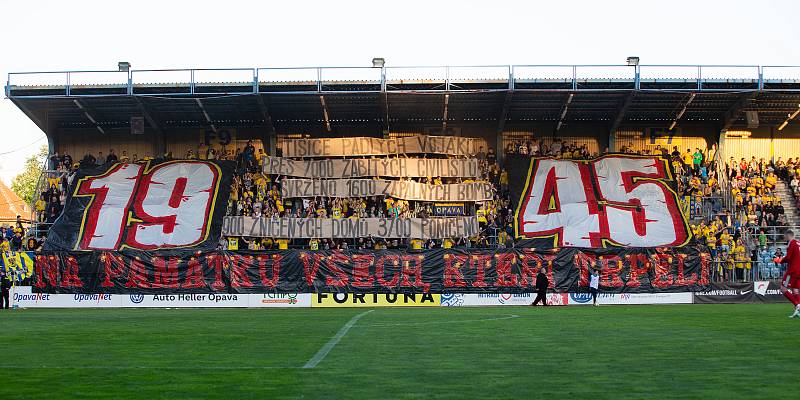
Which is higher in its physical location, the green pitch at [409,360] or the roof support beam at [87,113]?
the roof support beam at [87,113]

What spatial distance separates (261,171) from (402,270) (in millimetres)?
13503

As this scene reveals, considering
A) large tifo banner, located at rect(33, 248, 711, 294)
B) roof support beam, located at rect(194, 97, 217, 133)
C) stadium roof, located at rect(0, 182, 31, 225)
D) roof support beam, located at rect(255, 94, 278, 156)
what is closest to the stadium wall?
large tifo banner, located at rect(33, 248, 711, 294)

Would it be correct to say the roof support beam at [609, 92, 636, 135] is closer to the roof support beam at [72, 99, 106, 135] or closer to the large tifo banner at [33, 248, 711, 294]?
the large tifo banner at [33, 248, 711, 294]

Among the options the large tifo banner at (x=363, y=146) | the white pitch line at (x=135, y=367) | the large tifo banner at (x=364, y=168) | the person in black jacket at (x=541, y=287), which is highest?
the large tifo banner at (x=363, y=146)

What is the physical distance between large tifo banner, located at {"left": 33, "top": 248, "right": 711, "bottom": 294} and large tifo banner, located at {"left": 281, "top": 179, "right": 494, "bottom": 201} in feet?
27.4

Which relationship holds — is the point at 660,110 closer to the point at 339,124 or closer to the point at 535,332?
the point at 339,124

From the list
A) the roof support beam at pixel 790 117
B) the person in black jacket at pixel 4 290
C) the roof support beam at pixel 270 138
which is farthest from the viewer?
the roof support beam at pixel 790 117

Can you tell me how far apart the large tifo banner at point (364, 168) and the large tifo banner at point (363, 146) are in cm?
70

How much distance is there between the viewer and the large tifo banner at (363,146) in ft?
161

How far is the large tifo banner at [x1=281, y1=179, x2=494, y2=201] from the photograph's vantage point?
47.2 meters

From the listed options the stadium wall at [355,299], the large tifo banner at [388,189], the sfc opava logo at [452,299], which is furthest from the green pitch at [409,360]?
the large tifo banner at [388,189]

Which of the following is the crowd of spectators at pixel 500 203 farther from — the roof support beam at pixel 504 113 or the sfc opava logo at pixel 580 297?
the sfc opava logo at pixel 580 297

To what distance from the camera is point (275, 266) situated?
39438 mm

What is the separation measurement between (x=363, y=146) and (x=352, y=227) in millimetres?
5571
